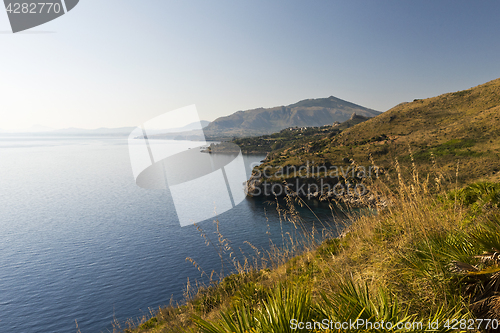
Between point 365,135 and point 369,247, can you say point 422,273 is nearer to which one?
point 369,247

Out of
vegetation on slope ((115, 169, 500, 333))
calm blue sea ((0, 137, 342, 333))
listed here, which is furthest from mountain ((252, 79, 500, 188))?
vegetation on slope ((115, 169, 500, 333))

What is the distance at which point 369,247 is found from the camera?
4.63 m

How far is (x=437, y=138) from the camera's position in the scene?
234ft

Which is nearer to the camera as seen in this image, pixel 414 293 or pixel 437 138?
pixel 414 293

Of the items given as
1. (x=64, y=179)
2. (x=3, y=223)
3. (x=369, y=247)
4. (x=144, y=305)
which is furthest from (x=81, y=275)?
(x=64, y=179)

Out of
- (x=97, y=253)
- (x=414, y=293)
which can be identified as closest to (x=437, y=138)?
(x=414, y=293)

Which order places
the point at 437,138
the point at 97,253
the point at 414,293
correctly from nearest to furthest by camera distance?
the point at 414,293
the point at 97,253
the point at 437,138

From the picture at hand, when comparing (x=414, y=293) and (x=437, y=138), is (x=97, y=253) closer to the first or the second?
(x=414, y=293)

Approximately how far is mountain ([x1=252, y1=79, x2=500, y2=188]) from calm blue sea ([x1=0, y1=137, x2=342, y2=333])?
904 inches

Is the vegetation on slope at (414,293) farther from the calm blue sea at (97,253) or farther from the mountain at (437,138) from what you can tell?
the mountain at (437,138)

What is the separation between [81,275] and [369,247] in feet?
134

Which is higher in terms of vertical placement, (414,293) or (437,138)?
(414,293)

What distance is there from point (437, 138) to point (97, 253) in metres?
87.9

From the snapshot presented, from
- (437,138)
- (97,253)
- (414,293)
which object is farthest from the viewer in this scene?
(437,138)
